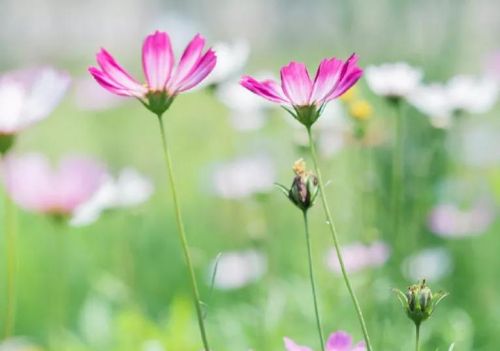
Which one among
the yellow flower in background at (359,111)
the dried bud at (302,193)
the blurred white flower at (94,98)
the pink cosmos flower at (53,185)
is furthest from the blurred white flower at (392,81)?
the blurred white flower at (94,98)

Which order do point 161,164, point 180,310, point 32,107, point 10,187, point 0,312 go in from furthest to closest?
point 161,164 → point 0,312 → point 180,310 → point 10,187 → point 32,107

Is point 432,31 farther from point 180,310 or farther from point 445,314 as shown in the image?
point 180,310

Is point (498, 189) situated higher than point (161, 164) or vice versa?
point (161, 164)

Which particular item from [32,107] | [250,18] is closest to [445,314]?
[32,107]

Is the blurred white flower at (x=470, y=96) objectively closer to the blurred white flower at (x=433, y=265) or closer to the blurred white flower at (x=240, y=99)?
the blurred white flower at (x=240, y=99)

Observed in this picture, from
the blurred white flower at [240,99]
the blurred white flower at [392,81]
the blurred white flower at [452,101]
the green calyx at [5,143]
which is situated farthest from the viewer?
the blurred white flower at [240,99]

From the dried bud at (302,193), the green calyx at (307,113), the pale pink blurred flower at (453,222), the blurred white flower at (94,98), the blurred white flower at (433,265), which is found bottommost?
the blurred white flower at (433,265)

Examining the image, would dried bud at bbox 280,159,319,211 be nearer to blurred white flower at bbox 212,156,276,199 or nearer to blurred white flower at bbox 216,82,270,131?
blurred white flower at bbox 216,82,270,131
